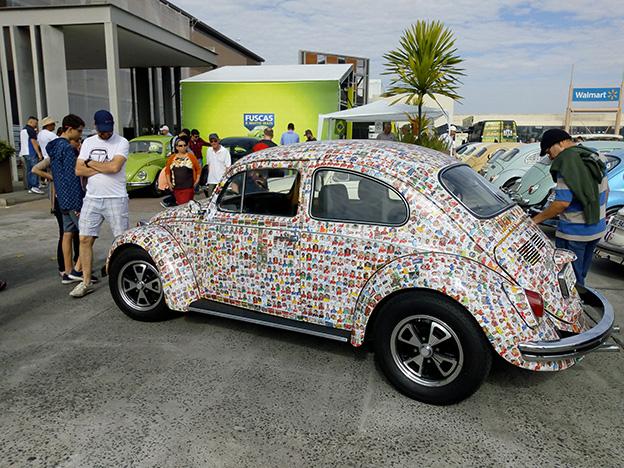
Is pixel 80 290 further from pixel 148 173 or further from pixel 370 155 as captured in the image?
pixel 148 173

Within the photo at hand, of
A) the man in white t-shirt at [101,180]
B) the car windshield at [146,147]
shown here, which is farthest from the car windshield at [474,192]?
the car windshield at [146,147]

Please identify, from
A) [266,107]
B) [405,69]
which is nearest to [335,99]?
[266,107]

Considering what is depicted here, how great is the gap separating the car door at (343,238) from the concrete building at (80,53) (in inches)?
504

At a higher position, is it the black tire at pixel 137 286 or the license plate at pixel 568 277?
the license plate at pixel 568 277

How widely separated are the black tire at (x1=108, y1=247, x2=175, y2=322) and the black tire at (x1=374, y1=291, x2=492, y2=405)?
2248 millimetres

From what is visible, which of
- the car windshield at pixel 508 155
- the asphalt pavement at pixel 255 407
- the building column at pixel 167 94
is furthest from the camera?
the building column at pixel 167 94

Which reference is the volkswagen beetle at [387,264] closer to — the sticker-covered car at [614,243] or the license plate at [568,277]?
the license plate at [568,277]

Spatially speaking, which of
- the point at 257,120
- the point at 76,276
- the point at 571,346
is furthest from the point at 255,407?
the point at 257,120

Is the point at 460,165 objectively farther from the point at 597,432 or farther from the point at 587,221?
the point at 597,432

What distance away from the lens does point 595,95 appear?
54781mm

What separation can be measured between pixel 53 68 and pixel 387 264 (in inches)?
595

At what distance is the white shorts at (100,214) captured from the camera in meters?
5.22

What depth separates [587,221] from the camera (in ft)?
14.2

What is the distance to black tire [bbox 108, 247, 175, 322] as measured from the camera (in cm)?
457
